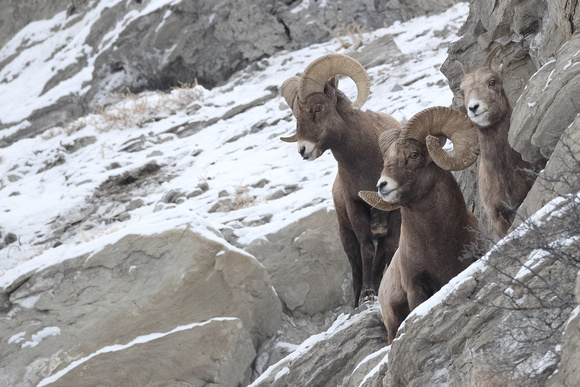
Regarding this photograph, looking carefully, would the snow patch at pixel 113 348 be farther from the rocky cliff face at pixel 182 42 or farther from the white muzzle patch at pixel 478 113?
the rocky cliff face at pixel 182 42

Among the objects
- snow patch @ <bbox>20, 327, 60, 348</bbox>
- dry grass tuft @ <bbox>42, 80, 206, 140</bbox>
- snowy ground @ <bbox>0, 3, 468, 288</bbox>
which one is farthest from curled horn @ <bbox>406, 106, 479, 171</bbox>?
dry grass tuft @ <bbox>42, 80, 206, 140</bbox>

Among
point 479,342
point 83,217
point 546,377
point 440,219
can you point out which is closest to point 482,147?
point 440,219

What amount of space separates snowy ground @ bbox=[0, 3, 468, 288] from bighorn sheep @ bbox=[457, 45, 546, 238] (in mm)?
2971

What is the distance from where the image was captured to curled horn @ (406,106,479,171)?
571 cm

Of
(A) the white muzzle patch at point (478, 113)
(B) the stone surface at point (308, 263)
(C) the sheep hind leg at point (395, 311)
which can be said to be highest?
(A) the white muzzle patch at point (478, 113)

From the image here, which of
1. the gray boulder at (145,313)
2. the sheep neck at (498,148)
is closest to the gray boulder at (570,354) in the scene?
the sheep neck at (498,148)

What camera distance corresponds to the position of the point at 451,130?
582 centimetres

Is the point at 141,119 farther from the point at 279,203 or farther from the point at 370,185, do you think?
the point at 370,185

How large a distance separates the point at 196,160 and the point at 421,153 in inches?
319

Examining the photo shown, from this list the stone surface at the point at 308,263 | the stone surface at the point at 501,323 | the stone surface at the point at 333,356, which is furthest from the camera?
the stone surface at the point at 308,263

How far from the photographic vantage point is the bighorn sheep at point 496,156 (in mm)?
5797

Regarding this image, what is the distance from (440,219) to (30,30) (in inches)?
743

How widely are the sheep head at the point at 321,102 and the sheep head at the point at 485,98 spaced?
1513 mm

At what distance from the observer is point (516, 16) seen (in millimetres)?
7133
